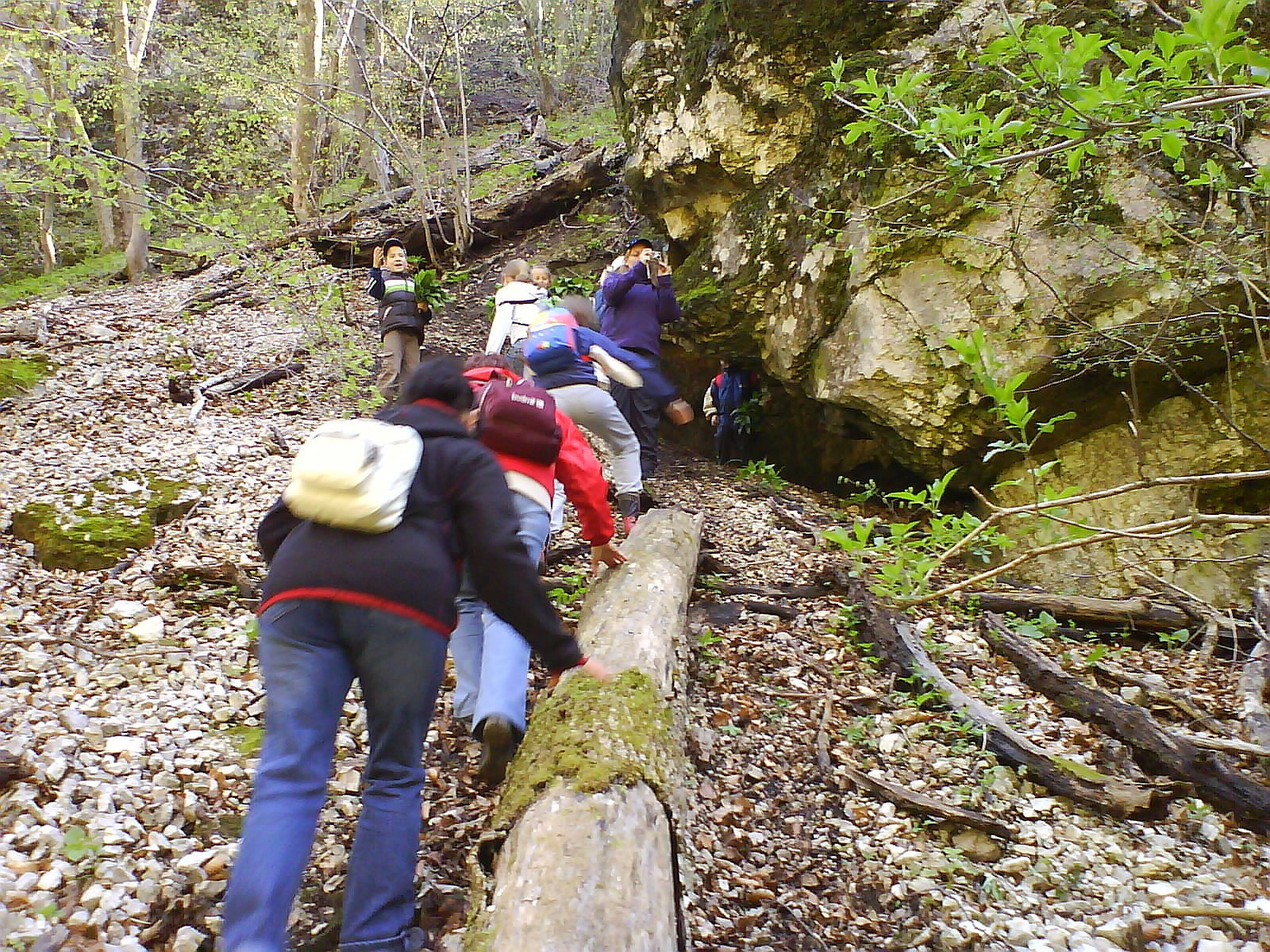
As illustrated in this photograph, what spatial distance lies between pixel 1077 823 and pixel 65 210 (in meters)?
25.5

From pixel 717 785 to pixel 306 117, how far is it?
47.1 ft

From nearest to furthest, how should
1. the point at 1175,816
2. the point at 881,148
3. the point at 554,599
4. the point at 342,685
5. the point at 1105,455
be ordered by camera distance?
the point at 342,685 < the point at 1175,816 < the point at 554,599 < the point at 1105,455 < the point at 881,148

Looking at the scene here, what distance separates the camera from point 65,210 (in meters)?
19.5

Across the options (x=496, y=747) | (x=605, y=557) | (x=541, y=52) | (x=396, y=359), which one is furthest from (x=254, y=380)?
(x=541, y=52)

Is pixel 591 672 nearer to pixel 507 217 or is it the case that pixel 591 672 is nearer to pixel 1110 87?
pixel 1110 87

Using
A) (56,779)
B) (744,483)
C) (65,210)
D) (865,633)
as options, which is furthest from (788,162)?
(65,210)

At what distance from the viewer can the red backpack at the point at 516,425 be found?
3.61m

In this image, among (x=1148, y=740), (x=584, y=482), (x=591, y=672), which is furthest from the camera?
(x=584, y=482)

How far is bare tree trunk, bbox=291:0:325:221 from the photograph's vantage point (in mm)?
12789

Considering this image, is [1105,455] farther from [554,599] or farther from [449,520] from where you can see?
[449,520]

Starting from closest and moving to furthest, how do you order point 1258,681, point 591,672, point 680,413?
point 591,672 → point 1258,681 → point 680,413

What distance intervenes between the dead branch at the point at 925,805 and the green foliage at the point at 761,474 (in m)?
5.26

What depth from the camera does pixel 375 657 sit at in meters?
2.26

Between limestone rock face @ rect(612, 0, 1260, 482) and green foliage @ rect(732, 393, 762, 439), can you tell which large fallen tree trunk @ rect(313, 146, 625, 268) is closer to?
limestone rock face @ rect(612, 0, 1260, 482)
